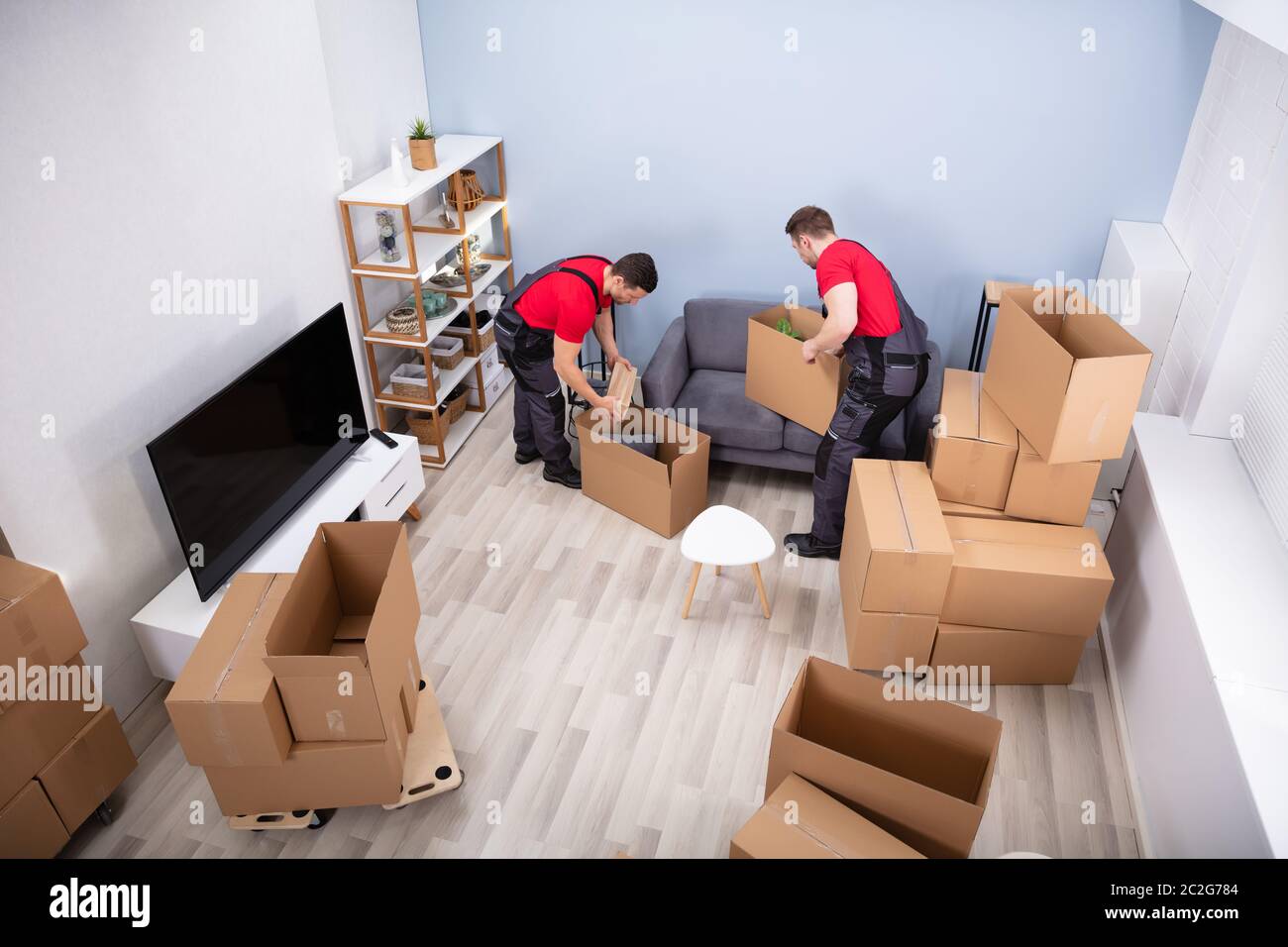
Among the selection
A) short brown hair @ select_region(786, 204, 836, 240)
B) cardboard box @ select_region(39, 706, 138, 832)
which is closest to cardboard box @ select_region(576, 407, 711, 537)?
short brown hair @ select_region(786, 204, 836, 240)

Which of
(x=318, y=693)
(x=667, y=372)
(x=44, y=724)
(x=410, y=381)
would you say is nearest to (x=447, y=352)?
(x=410, y=381)

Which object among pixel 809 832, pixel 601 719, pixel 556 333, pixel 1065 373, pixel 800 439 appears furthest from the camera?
pixel 800 439

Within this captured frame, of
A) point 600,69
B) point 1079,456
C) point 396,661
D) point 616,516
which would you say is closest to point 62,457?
point 396,661

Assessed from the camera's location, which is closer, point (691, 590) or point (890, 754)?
point (890, 754)

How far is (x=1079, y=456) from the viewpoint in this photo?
120 inches

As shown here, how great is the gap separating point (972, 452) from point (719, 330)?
160 centimetres

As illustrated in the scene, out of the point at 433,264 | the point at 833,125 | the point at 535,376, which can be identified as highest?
the point at 833,125

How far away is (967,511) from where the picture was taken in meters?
3.35

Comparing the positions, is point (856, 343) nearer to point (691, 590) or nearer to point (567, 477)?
point (691, 590)

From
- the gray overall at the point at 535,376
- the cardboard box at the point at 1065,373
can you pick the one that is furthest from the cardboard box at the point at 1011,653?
the gray overall at the point at 535,376

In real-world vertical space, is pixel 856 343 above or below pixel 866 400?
above

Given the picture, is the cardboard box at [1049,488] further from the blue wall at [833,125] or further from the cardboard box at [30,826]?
the cardboard box at [30,826]

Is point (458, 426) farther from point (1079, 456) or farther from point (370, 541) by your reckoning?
point (1079, 456)

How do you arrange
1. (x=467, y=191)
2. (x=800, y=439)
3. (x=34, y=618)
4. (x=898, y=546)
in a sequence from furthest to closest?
1. (x=467, y=191)
2. (x=800, y=439)
3. (x=898, y=546)
4. (x=34, y=618)
